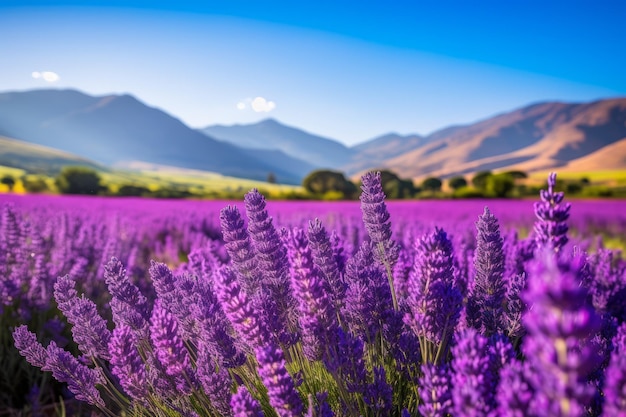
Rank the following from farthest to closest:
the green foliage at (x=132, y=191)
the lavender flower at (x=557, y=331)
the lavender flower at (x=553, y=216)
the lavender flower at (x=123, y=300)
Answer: the green foliage at (x=132, y=191)
the lavender flower at (x=123, y=300)
the lavender flower at (x=553, y=216)
the lavender flower at (x=557, y=331)

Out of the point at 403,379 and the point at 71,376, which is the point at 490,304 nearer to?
the point at 403,379

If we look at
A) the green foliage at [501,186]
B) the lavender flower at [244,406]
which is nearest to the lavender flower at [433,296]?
the lavender flower at [244,406]

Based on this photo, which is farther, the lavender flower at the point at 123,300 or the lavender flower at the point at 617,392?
the lavender flower at the point at 123,300

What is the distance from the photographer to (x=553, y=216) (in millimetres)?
1038

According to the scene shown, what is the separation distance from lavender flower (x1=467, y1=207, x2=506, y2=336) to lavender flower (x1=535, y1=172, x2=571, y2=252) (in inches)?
22.6

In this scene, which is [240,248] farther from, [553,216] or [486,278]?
[553,216]

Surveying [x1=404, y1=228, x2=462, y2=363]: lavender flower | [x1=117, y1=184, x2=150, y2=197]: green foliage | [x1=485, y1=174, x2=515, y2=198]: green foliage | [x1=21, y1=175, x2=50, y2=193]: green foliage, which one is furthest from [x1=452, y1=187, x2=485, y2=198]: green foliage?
[x1=404, y1=228, x2=462, y2=363]: lavender flower

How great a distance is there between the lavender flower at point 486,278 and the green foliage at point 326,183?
2956cm

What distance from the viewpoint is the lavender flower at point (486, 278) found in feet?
5.16

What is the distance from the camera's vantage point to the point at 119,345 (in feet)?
4.38

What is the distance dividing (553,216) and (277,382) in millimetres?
740

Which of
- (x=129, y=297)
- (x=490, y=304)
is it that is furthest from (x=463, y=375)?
(x=129, y=297)

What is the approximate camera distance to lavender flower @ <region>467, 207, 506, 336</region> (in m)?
1.57

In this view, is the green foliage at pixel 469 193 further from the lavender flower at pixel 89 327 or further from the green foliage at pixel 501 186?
the lavender flower at pixel 89 327
